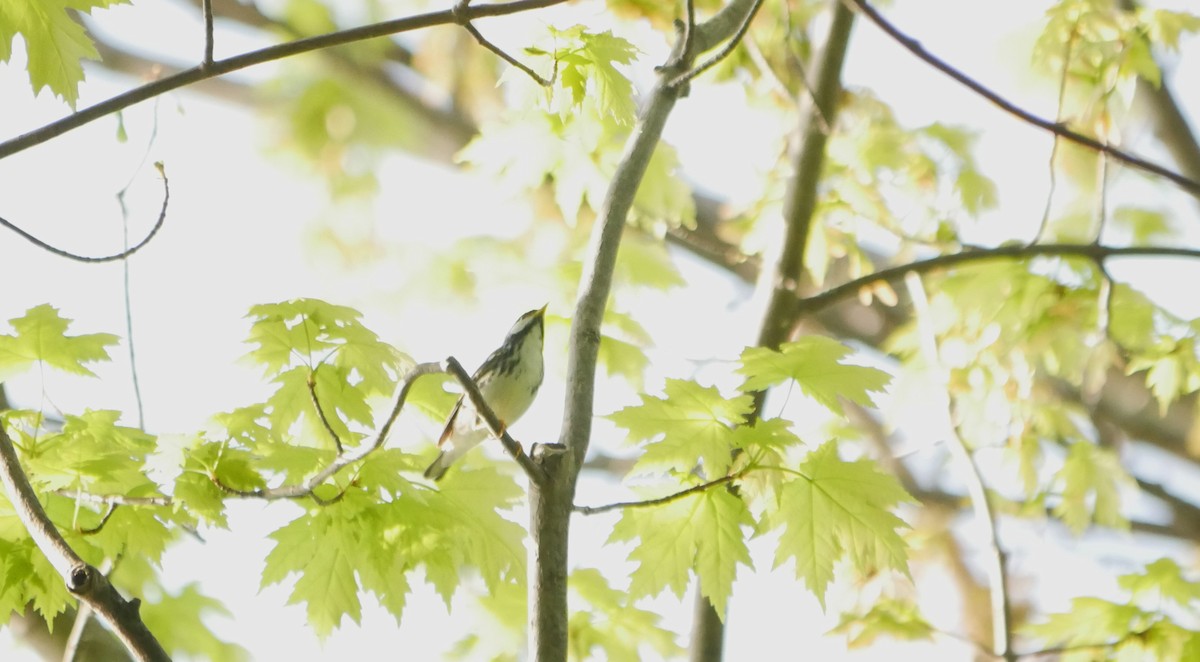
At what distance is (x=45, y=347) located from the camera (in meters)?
2.20

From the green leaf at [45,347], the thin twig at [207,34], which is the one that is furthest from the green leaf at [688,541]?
the green leaf at [45,347]

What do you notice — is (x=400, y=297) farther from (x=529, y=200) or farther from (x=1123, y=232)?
(x=1123, y=232)

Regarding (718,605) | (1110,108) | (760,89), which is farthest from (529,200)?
(718,605)

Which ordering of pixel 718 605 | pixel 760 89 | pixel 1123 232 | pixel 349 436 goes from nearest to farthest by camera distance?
pixel 718 605 → pixel 349 436 → pixel 760 89 → pixel 1123 232

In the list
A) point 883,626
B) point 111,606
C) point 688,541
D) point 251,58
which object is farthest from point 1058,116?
point 111,606

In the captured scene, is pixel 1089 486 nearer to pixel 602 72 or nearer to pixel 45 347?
pixel 602 72

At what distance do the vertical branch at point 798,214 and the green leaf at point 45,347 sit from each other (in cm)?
147

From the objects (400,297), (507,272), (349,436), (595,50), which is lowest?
(349,436)

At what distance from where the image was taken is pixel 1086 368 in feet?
10.5

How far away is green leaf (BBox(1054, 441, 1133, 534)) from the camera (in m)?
3.51

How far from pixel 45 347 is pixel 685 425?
1315 mm

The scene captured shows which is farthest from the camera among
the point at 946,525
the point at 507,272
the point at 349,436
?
the point at 946,525

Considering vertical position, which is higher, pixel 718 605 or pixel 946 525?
pixel 946 525

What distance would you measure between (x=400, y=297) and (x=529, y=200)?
719mm
